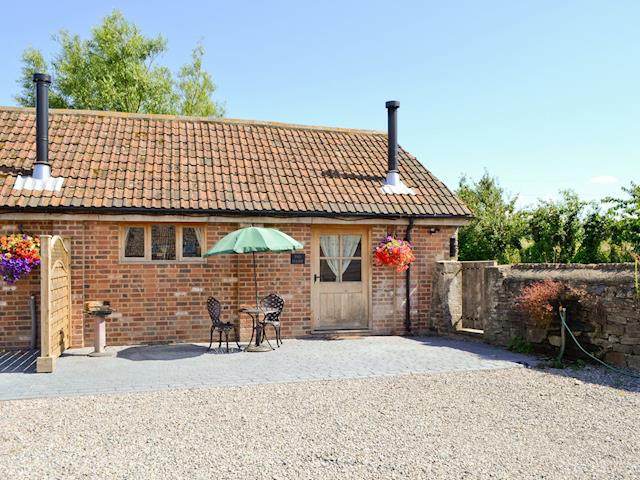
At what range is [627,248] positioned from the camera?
582 inches

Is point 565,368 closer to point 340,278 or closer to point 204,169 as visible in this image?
point 340,278

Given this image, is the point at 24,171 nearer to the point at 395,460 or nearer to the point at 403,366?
the point at 403,366

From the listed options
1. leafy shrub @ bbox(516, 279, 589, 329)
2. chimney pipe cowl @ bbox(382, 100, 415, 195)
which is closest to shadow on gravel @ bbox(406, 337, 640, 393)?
leafy shrub @ bbox(516, 279, 589, 329)

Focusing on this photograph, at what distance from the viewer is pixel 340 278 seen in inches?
452

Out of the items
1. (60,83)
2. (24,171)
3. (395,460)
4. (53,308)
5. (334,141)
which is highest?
(60,83)

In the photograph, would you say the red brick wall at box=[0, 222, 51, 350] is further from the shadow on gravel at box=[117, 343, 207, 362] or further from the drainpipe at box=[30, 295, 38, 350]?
the shadow on gravel at box=[117, 343, 207, 362]

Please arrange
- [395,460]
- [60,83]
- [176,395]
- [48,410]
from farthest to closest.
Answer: [60,83]
[176,395]
[48,410]
[395,460]

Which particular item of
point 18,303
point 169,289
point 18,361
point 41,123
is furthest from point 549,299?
point 41,123

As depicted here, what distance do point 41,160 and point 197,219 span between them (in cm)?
321

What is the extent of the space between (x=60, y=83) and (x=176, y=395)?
2400cm

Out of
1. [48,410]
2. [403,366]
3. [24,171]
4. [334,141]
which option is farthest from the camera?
[334,141]

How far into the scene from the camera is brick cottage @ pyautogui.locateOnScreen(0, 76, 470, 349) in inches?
389

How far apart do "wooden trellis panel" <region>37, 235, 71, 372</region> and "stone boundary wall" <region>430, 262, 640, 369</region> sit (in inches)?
290

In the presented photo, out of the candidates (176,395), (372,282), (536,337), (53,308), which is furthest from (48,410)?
(536,337)
